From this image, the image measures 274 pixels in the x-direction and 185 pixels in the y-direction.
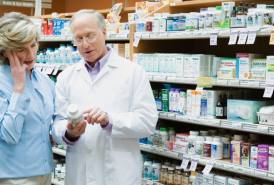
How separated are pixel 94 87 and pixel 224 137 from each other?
58.3 inches

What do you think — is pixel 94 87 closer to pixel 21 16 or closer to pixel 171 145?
pixel 21 16

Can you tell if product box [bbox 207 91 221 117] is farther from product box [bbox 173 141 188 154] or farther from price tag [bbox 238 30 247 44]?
price tag [bbox 238 30 247 44]

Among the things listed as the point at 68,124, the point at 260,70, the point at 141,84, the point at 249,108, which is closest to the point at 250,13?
the point at 260,70

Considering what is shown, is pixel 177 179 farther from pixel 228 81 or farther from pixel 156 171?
pixel 228 81

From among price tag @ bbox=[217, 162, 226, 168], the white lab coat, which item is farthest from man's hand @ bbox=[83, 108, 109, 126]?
price tag @ bbox=[217, 162, 226, 168]

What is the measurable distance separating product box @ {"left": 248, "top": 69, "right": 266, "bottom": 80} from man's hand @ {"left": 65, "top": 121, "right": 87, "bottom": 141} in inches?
61.2

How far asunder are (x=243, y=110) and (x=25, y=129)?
185 centimetres

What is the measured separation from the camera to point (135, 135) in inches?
107

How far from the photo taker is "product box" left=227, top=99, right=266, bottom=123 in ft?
10.9

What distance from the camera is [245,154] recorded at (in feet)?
11.1

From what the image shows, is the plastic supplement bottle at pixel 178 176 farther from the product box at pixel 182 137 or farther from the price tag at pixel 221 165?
the price tag at pixel 221 165

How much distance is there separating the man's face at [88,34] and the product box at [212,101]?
4.25 feet

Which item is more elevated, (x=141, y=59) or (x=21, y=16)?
(x=21, y=16)

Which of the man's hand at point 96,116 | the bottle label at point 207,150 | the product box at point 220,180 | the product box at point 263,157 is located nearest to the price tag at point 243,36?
the product box at point 263,157
